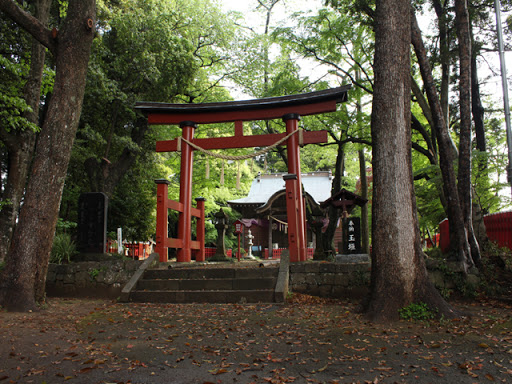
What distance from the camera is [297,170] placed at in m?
9.63

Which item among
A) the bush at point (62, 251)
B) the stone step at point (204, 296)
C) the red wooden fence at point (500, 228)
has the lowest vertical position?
the stone step at point (204, 296)

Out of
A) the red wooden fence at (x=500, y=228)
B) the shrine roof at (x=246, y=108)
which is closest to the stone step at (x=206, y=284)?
the shrine roof at (x=246, y=108)

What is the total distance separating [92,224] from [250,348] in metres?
6.50

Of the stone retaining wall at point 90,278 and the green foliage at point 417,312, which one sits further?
the stone retaining wall at point 90,278

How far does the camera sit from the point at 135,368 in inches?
138

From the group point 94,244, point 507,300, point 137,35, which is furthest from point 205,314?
point 137,35

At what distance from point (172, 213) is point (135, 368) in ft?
55.6

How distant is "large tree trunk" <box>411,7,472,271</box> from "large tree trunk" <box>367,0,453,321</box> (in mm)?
2078

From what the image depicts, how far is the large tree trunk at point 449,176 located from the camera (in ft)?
23.7

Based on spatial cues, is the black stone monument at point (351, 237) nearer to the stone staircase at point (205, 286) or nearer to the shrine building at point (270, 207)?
the stone staircase at point (205, 286)

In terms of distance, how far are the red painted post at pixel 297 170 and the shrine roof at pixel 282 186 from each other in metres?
11.5

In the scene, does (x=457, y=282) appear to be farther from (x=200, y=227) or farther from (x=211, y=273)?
(x=200, y=227)

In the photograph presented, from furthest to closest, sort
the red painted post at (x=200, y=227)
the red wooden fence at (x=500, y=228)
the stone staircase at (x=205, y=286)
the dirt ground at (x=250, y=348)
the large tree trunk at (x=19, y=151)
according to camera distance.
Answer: the red painted post at (x=200, y=227)
the large tree trunk at (x=19, y=151)
the red wooden fence at (x=500, y=228)
the stone staircase at (x=205, y=286)
the dirt ground at (x=250, y=348)

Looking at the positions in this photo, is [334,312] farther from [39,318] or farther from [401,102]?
[39,318]
